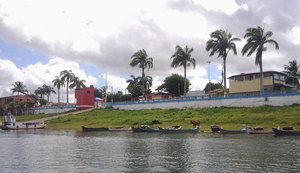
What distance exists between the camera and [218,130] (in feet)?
234

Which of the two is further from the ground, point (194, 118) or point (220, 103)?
point (220, 103)

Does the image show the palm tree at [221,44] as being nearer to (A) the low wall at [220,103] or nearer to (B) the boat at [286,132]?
(A) the low wall at [220,103]

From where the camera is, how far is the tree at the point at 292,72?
11516 centimetres

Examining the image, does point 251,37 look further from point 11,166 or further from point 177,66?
point 11,166

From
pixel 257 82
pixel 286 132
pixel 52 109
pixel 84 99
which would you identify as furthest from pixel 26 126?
pixel 286 132

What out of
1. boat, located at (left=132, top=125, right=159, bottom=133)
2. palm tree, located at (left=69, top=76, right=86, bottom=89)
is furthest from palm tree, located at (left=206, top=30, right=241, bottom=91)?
palm tree, located at (left=69, top=76, right=86, bottom=89)

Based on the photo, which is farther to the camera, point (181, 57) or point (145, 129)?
point (181, 57)

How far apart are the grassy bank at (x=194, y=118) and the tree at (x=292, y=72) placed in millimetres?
31415

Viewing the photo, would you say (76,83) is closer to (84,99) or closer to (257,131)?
(84,99)

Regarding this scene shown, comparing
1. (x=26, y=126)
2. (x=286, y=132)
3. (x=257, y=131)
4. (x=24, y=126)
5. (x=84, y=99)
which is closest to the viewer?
(x=286, y=132)

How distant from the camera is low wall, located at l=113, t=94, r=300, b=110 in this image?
287 feet

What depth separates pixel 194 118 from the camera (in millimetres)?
88312

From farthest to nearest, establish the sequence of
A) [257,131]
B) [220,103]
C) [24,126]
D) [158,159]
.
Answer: [24,126] → [220,103] → [257,131] → [158,159]

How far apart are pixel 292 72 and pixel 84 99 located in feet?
214
